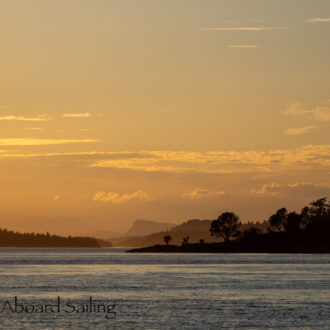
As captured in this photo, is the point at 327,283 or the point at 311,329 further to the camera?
the point at 327,283

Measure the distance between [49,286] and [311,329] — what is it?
74.1 m

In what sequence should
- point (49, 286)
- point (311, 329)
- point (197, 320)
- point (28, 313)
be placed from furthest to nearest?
point (49, 286), point (28, 313), point (197, 320), point (311, 329)

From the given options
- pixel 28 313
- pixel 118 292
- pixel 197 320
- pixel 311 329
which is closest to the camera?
pixel 311 329

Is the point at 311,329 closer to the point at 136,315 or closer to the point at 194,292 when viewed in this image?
the point at 136,315

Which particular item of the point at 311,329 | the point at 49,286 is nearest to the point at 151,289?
the point at 49,286

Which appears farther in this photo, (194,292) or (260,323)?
(194,292)

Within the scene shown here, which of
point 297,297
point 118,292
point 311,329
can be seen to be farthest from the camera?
point 118,292

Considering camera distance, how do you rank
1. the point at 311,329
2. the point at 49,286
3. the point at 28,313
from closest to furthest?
the point at 311,329
the point at 28,313
the point at 49,286

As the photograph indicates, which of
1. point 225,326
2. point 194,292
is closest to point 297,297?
point 194,292

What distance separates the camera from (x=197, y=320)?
88.6 meters

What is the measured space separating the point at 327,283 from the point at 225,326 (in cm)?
7431

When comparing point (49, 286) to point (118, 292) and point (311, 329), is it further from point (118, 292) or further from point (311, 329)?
point (311, 329)

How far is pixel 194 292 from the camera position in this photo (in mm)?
131125

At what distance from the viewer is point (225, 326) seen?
83562 millimetres
